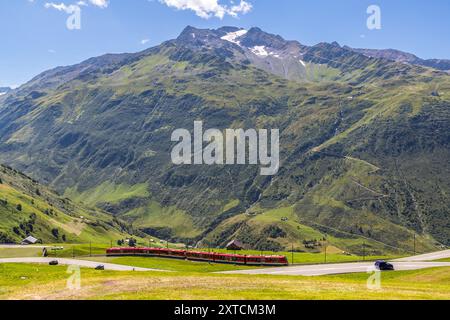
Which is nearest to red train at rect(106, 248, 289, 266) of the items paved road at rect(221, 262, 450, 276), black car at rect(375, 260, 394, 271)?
paved road at rect(221, 262, 450, 276)

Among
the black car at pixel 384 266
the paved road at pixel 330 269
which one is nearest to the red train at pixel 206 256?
the paved road at pixel 330 269

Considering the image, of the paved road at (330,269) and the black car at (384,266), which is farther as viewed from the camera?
the black car at (384,266)

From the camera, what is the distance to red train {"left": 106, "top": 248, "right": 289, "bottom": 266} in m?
136

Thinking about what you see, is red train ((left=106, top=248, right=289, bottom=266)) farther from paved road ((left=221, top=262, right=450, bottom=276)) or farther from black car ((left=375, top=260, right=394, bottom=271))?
black car ((left=375, top=260, right=394, bottom=271))

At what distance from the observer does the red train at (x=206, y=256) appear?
136m

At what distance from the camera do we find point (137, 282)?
2090 inches

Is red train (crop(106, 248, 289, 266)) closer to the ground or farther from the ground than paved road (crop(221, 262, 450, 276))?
closer to the ground

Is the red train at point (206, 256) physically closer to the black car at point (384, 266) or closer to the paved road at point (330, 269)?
the paved road at point (330, 269)

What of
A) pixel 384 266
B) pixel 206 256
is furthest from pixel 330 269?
pixel 206 256

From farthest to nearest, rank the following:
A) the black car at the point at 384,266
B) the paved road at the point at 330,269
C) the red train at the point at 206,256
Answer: the red train at the point at 206,256
the black car at the point at 384,266
the paved road at the point at 330,269

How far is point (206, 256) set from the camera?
Result: 141250mm

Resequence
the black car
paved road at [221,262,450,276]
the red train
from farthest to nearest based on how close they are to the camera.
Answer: the red train
the black car
paved road at [221,262,450,276]

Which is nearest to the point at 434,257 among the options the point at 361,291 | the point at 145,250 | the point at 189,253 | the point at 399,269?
the point at 399,269
